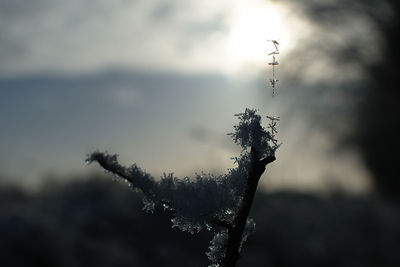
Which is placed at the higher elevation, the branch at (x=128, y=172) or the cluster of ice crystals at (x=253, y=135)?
the cluster of ice crystals at (x=253, y=135)

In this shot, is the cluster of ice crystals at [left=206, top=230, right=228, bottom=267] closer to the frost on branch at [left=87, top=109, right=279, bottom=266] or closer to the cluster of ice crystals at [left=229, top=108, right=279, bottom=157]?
the frost on branch at [left=87, top=109, right=279, bottom=266]

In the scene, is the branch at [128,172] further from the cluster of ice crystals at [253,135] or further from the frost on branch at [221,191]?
the cluster of ice crystals at [253,135]

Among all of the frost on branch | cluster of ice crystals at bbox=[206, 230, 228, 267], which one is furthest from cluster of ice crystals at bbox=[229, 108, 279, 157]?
cluster of ice crystals at bbox=[206, 230, 228, 267]

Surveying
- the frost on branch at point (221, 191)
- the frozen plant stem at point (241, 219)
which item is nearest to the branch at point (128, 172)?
the frost on branch at point (221, 191)

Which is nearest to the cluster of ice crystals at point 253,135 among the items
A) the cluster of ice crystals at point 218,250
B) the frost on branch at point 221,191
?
the frost on branch at point 221,191

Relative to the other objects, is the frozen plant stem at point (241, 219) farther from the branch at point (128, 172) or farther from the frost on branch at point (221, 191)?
the branch at point (128, 172)

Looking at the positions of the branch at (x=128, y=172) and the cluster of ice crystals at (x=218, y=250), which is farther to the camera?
the cluster of ice crystals at (x=218, y=250)

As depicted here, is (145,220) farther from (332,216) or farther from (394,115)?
(394,115)

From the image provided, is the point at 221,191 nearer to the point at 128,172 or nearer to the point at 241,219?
the point at 241,219
